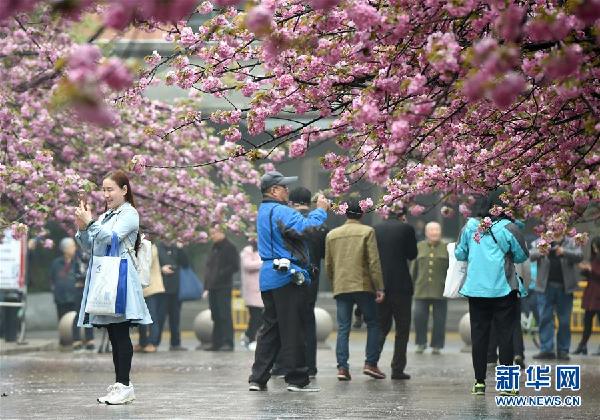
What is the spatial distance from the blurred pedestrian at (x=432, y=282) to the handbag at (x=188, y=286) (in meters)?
3.85

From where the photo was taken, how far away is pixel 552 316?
2131 centimetres

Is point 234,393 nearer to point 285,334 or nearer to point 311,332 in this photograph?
point 285,334

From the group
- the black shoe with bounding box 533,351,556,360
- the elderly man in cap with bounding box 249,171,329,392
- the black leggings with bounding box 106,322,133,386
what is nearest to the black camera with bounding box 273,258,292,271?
the elderly man in cap with bounding box 249,171,329,392

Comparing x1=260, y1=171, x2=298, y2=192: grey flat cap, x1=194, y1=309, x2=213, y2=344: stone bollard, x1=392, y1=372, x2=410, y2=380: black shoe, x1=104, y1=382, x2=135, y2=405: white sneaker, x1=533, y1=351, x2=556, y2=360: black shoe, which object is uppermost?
x1=260, y1=171, x2=298, y2=192: grey flat cap

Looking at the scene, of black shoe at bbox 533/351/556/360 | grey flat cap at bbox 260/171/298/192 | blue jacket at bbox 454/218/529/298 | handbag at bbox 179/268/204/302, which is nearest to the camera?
blue jacket at bbox 454/218/529/298

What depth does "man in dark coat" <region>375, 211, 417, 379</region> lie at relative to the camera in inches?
635

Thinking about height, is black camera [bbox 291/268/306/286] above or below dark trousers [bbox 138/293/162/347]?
above

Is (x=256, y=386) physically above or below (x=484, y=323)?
below

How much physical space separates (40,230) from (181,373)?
402cm

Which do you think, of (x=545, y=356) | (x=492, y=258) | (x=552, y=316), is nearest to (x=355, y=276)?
(x=492, y=258)

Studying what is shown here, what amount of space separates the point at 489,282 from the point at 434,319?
375 inches

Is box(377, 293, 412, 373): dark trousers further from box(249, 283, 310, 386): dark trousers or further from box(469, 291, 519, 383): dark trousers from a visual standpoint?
box(469, 291, 519, 383): dark trousers

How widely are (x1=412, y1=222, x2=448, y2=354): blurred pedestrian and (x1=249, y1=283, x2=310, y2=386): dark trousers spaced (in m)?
8.81

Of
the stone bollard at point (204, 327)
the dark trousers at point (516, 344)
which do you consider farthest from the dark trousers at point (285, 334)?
the stone bollard at point (204, 327)
